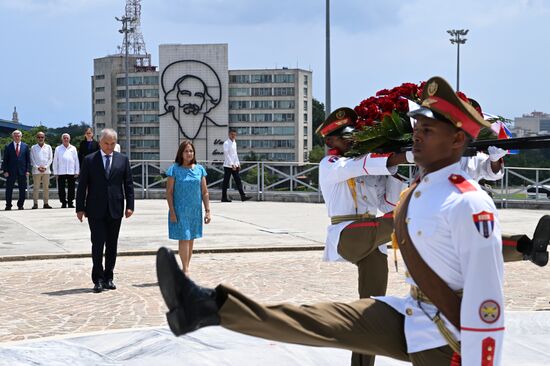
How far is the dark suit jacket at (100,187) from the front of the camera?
9.01 meters

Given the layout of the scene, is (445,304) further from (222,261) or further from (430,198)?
(222,261)

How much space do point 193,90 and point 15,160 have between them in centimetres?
9540

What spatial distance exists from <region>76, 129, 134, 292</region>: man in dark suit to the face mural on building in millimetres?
104818

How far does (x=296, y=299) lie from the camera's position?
8.39 m

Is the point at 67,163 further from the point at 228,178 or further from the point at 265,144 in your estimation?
the point at 265,144

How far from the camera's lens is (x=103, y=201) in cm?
900

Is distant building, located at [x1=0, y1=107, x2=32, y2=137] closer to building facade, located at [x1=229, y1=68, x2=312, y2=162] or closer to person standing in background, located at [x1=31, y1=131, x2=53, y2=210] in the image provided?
building facade, located at [x1=229, y1=68, x2=312, y2=162]

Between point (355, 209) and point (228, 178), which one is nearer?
point (355, 209)

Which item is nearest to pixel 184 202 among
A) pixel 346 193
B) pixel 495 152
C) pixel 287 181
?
pixel 346 193

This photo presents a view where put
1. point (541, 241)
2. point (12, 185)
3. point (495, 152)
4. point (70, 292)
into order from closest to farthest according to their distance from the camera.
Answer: point (541, 241), point (495, 152), point (70, 292), point (12, 185)

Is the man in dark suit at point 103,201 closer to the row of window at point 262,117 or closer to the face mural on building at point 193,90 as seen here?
the face mural on building at point 193,90

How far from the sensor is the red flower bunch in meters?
4.71

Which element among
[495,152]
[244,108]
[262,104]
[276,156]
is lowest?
[495,152]

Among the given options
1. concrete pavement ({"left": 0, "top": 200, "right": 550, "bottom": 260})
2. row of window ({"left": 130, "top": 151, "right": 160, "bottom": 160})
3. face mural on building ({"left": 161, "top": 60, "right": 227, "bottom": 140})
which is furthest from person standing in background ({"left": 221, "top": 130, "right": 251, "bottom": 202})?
row of window ({"left": 130, "top": 151, "right": 160, "bottom": 160})
